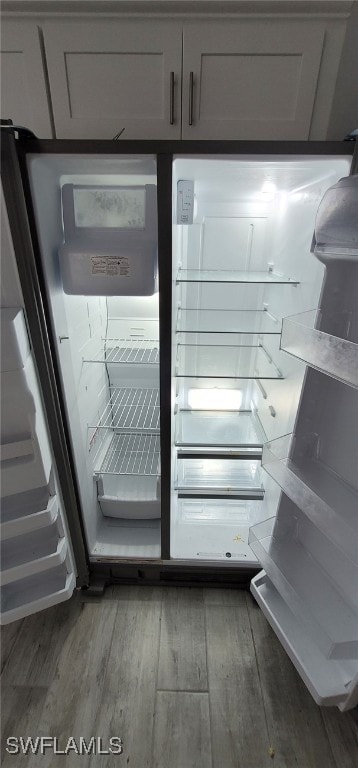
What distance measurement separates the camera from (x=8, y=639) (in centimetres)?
137

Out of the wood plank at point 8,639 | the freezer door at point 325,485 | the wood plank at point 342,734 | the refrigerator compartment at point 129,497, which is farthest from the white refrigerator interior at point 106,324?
the wood plank at point 342,734

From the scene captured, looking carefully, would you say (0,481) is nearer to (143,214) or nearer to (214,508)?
(143,214)

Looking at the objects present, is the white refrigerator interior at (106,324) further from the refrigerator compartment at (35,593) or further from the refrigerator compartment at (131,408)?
the refrigerator compartment at (35,593)

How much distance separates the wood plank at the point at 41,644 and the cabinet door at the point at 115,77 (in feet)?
6.13

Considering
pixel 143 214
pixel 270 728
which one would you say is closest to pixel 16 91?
pixel 143 214

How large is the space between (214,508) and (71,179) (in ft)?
5.27

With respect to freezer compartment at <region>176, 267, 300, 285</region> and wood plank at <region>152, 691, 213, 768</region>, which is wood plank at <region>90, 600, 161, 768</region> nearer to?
wood plank at <region>152, 691, 213, 768</region>

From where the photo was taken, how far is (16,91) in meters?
0.98

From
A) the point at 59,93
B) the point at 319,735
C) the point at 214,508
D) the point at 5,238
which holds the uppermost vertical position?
the point at 59,93

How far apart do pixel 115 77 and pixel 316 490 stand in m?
1.38

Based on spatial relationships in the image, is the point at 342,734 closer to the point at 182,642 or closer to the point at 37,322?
the point at 182,642

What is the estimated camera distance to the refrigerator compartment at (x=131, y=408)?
1884mm

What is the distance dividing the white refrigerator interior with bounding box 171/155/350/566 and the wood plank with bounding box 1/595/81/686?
21.4 inches

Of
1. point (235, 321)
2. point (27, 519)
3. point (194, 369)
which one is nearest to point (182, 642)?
point (27, 519)
